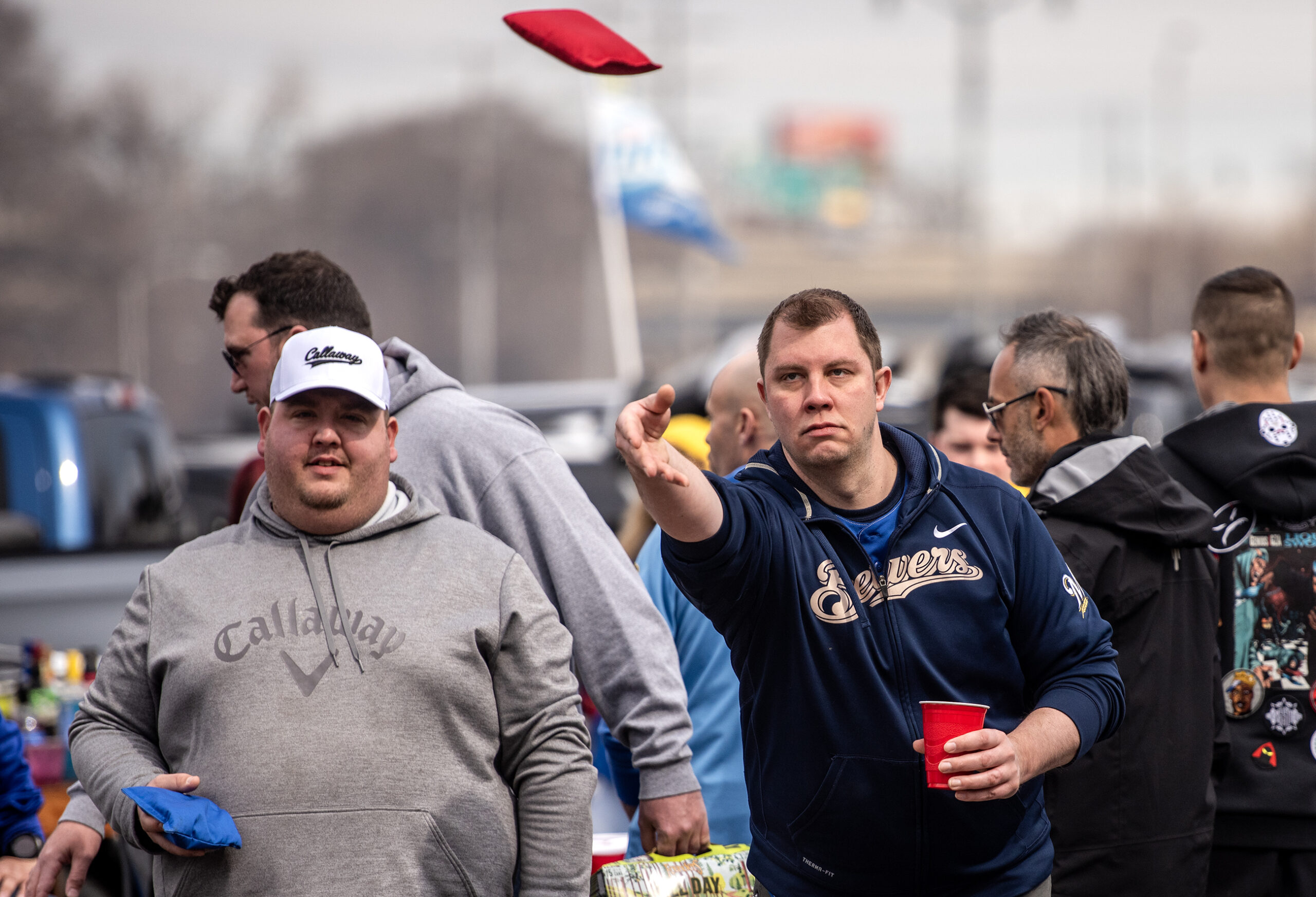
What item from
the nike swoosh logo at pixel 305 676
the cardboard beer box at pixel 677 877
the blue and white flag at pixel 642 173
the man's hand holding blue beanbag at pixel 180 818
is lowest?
the cardboard beer box at pixel 677 877

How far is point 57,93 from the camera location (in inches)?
1441

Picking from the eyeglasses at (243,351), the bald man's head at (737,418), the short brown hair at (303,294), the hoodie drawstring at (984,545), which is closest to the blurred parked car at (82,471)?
the eyeglasses at (243,351)

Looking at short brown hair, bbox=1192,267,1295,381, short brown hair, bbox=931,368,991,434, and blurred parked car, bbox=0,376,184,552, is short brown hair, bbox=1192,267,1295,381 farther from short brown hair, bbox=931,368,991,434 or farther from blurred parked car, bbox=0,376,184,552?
blurred parked car, bbox=0,376,184,552

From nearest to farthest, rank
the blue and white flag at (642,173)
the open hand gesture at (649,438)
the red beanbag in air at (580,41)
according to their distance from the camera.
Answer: the open hand gesture at (649,438), the red beanbag in air at (580,41), the blue and white flag at (642,173)

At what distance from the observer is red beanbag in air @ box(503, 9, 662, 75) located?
363 centimetres

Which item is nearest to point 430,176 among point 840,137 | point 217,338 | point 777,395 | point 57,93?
point 57,93

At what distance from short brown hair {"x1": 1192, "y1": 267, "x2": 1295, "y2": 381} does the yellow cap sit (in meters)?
1.75

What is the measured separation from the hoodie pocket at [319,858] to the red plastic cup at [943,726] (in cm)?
103

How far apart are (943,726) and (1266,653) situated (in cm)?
173

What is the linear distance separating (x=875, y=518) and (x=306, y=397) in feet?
4.18

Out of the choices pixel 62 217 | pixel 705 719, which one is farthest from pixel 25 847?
pixel 62 217

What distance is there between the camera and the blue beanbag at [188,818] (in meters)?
2.58

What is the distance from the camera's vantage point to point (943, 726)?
8.16 ft

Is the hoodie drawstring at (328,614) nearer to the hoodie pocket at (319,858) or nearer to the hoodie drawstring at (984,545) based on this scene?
the hoodie pocket at (319,858)
